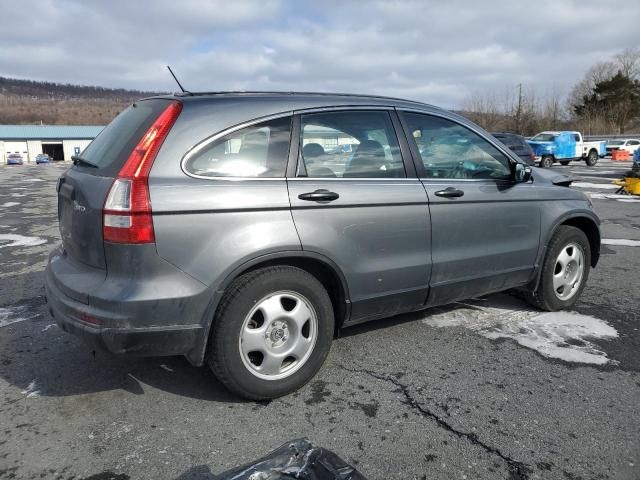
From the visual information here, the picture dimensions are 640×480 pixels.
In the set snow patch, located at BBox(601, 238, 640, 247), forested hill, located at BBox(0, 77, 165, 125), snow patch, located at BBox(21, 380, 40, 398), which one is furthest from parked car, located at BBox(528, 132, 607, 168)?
forested hill, located at BBox(0, 77, 165, 125)

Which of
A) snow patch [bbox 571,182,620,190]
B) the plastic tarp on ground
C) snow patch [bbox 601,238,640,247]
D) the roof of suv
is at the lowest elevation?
the plastic tarp on ground

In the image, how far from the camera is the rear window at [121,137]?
2.80 metres

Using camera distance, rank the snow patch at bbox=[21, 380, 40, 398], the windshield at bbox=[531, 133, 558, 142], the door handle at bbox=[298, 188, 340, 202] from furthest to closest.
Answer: the windshield at bbox=[531, 133, 558, 142], the snow patch at bbox=[21, 380, 40, 398], the door handle at bbox=[298, 188, 340, 202]

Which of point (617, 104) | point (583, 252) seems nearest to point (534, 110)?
point (617, 104)

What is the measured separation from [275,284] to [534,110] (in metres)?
67.9

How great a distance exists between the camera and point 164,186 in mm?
2650

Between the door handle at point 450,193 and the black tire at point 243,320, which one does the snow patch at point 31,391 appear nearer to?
the black tire at point 243,320

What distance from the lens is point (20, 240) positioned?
7988 millimetres

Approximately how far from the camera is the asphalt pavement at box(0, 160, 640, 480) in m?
2.50

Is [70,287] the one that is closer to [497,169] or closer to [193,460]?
[193,460]

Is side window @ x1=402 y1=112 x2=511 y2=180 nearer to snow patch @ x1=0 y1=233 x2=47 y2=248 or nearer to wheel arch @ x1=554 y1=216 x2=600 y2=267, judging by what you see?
wheel arch @ x1=554 y1=216 x2=600 y2=267

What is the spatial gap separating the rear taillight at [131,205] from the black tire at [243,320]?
56cm

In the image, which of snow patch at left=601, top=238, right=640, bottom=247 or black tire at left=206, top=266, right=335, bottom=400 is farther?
snow patch at left=601, top=238, right=640, bottom=247

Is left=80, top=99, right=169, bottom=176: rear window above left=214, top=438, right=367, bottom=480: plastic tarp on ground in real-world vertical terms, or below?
above
